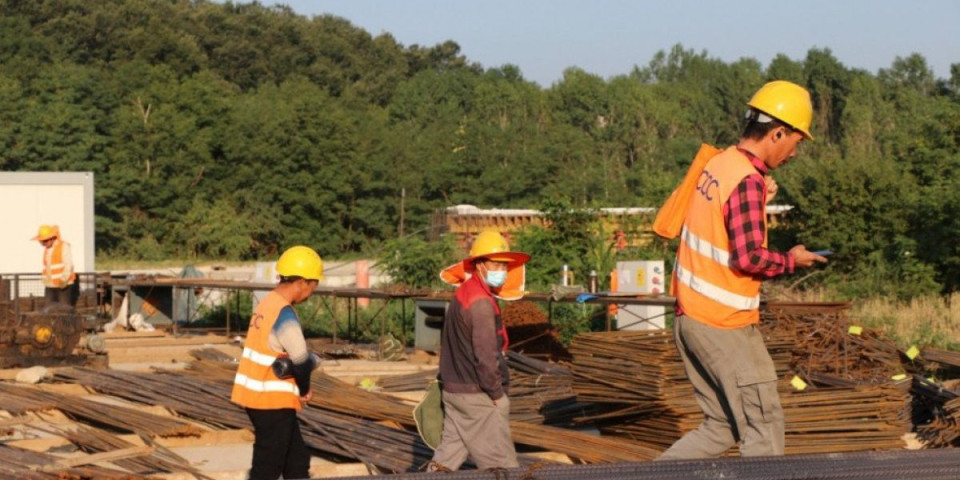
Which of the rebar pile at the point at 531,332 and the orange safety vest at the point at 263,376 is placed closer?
the orange safety vest at the point at 263,376

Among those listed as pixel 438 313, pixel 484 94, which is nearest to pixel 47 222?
pixel 438 313

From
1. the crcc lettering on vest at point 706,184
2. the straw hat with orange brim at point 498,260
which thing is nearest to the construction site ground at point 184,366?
the straw hat with orange brim at point 498,260

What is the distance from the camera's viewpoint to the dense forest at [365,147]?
102 feet

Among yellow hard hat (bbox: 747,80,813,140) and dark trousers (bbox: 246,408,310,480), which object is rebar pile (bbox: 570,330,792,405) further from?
yellow hard hat (bbox: 747,80,813,140)

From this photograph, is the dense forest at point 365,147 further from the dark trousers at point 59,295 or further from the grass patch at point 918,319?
the dark trousers at point 59,295

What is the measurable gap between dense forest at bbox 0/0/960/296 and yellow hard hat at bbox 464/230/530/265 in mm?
21204

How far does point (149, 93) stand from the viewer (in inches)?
2303

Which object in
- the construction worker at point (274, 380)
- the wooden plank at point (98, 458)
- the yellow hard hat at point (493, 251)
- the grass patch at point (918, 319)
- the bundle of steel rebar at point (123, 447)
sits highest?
the yellow hard hat at point (493, 251)

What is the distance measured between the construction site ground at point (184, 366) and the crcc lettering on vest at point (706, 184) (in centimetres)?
339

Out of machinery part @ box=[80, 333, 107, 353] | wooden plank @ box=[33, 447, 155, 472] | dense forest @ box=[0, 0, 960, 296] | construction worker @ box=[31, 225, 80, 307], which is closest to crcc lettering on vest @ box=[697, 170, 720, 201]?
wooden plank @ box=[33, 447, 155, 472]

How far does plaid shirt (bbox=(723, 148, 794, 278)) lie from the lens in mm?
6016

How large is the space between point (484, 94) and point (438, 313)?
63.4 meters

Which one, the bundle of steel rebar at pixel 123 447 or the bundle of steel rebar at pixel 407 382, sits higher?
the bundle of steel rebar at pixel 123 447

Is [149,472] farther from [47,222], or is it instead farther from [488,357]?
[47,222]
